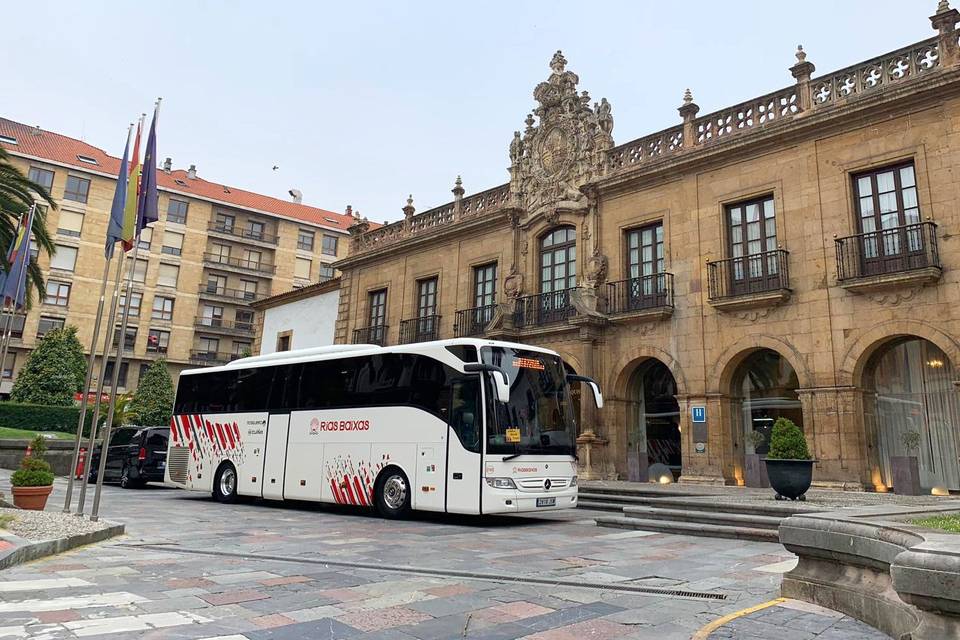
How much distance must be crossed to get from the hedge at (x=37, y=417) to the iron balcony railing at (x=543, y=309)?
2520cm

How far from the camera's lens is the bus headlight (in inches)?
426

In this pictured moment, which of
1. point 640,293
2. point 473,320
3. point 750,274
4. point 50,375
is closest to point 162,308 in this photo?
point 50,375

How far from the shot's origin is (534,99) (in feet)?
73.8

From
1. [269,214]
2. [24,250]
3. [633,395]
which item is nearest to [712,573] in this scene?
[633,395]

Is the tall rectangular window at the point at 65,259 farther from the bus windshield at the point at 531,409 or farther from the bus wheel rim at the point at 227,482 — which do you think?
the bus windshield at the point at 531,409

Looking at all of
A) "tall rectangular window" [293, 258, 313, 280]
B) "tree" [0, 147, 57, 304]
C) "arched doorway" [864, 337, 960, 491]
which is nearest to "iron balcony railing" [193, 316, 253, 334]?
"tall rectangular window" [293, 258, 313, 280]

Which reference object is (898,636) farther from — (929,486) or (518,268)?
(518,268)

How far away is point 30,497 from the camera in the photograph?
10.4 m

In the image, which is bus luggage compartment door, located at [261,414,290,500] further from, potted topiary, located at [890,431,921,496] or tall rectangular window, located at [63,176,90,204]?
tall rectangular window, located at [63,176,90,204]

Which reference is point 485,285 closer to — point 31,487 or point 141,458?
point 141,458

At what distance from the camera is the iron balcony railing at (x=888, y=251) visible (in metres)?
13.5

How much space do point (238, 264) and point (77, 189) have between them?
12625 mm

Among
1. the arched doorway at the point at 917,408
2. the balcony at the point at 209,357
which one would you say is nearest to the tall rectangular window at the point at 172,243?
the balcony at the point at 209,357

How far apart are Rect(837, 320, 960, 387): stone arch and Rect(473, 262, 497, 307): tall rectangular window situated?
37.9 feet
